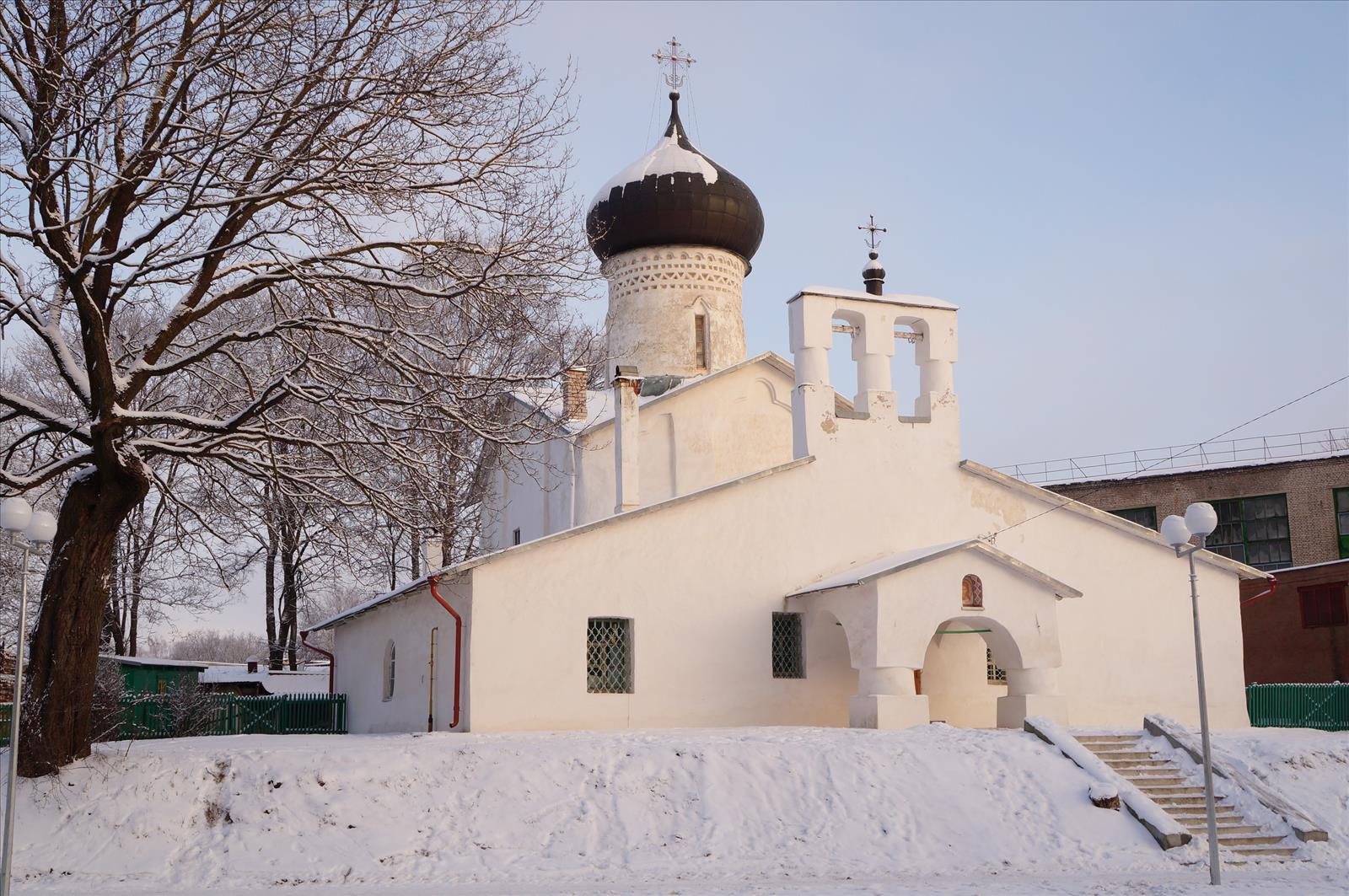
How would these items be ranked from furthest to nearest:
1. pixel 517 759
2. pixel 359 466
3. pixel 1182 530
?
pixel 359 466 < pixel 517 759 < pixel 1182 530

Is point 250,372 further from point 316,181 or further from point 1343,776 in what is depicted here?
point 1343,776

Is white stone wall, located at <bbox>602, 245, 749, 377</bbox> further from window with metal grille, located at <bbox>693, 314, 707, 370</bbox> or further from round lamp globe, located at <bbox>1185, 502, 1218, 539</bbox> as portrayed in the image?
round lamp globe, located at <bbox>1185, 502, 1218, 539</bbox>

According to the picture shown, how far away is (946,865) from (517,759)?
476 cm

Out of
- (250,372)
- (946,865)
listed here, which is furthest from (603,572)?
(946,865)

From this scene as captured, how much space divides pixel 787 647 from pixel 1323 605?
14.5m

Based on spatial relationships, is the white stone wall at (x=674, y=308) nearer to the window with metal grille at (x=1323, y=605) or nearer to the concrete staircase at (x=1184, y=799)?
the concrete staircase at (x=1184, y=799)

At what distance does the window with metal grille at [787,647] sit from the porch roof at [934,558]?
0.65 metres

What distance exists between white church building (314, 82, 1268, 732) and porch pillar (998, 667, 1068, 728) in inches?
1.2

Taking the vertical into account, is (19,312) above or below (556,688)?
above

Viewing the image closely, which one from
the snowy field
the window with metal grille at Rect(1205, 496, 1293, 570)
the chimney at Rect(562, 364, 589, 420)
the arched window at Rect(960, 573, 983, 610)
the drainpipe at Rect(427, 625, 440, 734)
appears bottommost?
the snowy field

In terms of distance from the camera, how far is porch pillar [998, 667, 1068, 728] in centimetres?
1820

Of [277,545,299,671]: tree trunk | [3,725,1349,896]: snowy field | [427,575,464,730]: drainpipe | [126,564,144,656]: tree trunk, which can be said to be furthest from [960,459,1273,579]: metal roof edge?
[126,564,144,656]: tree trunk

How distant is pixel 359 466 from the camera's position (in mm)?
15805

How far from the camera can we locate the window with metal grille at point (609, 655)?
1805cm
